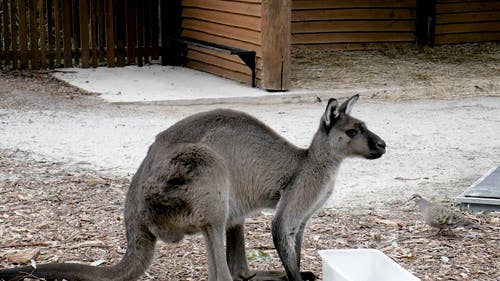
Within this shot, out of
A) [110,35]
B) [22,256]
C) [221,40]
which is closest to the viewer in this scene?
[22,256]

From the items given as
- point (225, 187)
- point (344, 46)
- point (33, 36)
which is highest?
point (225, 187)

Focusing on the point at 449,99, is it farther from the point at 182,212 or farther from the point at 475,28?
the point at 182,212

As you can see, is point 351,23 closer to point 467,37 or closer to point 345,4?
point 345,4

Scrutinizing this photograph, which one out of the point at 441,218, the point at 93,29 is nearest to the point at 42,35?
the point at 93,29

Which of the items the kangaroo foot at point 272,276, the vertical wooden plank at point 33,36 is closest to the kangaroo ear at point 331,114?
the kangaroo foot at point 272,276

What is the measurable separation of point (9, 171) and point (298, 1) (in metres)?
8.23

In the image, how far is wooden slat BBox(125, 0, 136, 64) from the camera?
1441 cm

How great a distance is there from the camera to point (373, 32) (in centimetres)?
1560

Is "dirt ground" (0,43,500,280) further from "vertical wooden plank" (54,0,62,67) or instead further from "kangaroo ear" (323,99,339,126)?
"vertical wooden plank" (54,0,62,67)

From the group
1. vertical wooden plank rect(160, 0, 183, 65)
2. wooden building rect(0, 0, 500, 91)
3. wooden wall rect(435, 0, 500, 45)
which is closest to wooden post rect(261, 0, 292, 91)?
wooden building rect(0, 0, 500, 91)

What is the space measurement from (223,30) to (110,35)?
1.94 meters

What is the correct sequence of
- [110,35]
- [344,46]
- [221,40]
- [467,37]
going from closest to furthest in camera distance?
[221,40] → [110,35] → [344,46] → [467,37]

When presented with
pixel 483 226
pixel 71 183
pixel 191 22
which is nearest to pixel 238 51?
pixel 191 22

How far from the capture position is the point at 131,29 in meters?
14.4
